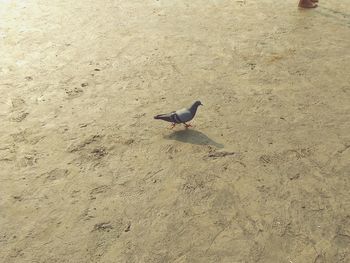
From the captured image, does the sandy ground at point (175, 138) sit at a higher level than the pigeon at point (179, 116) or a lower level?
lower

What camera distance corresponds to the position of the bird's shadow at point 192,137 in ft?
17.3

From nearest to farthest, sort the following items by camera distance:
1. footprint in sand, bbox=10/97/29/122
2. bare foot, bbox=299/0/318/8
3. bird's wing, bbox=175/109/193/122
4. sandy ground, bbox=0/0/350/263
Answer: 1. sandy ground, bbox=0/0/350/263
2. bird's wing, bbox=175/109/193/122
3. footprint in sand, bbox=10/97/29/122
4. bare foot, bbox=299/0/318/8

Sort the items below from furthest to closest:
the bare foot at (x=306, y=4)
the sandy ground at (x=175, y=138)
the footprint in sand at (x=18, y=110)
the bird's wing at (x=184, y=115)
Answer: the bare foot at (x=306, y=4), the footprint in sand at (x=18, y=110), the bird's wing at (x=184, y=115), the sandy ground at (x=175, y=138)

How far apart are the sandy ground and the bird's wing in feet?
0.83

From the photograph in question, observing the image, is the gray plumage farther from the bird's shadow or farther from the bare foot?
the bare foot

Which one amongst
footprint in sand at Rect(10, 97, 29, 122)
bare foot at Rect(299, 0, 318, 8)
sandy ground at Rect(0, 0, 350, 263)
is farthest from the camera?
bare foot at Rect(299, 0, 318, 8)

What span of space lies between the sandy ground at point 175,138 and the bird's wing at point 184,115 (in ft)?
0.83

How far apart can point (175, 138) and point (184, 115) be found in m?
0.33

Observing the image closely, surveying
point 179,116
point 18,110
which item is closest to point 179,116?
point 179,116

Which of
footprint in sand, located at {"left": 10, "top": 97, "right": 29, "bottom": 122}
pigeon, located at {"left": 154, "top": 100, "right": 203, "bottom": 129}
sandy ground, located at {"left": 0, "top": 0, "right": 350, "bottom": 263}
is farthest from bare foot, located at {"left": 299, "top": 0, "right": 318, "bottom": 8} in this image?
footprint in sand, located at {"left": 10, "top": 97, "right": 29, "bottom": 122}

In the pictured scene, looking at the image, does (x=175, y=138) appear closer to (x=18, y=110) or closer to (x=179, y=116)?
(x=179, y=116)

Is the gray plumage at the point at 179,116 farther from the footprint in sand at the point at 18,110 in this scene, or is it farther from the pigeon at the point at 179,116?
the footprint in sand at the point at 18,110

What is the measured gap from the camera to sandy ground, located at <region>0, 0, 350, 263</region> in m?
4.07

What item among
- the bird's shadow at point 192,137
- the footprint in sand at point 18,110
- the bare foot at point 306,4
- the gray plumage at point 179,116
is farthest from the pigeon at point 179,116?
the bare foot at point 306,4
